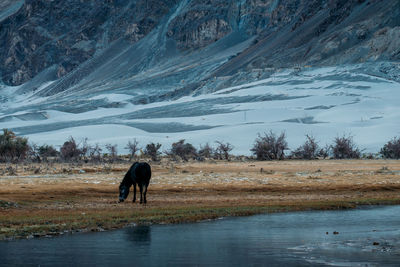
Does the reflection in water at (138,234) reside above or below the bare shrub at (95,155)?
below

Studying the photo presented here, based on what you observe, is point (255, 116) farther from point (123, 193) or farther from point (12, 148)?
point (123, 193)

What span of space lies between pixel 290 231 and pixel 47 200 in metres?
9.47

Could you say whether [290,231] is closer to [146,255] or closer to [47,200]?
[146,255]

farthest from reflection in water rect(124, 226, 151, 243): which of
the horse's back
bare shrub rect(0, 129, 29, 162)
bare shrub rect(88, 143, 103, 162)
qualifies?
bare shrub rect(0, 129, 29, 162)

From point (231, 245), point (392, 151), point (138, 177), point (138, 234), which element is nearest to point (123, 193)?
point (138, 177)

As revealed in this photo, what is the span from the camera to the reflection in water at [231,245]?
37.2ft

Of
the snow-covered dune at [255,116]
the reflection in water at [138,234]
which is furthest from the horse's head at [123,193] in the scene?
the snow-covered dune at [255,116]

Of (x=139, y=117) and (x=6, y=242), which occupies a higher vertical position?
(x=139, y=117)

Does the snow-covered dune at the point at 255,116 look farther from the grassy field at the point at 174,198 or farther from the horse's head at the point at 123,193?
the horse's head at the point at 123,193

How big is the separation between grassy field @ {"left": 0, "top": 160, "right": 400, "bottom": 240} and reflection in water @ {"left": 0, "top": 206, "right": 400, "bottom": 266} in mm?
1071

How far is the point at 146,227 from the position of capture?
15836 mm

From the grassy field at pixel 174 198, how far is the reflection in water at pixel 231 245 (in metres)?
1.07

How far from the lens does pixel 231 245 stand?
13.2 meters

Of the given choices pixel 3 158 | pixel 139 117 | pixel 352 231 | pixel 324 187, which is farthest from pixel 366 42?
pixel 352 231
